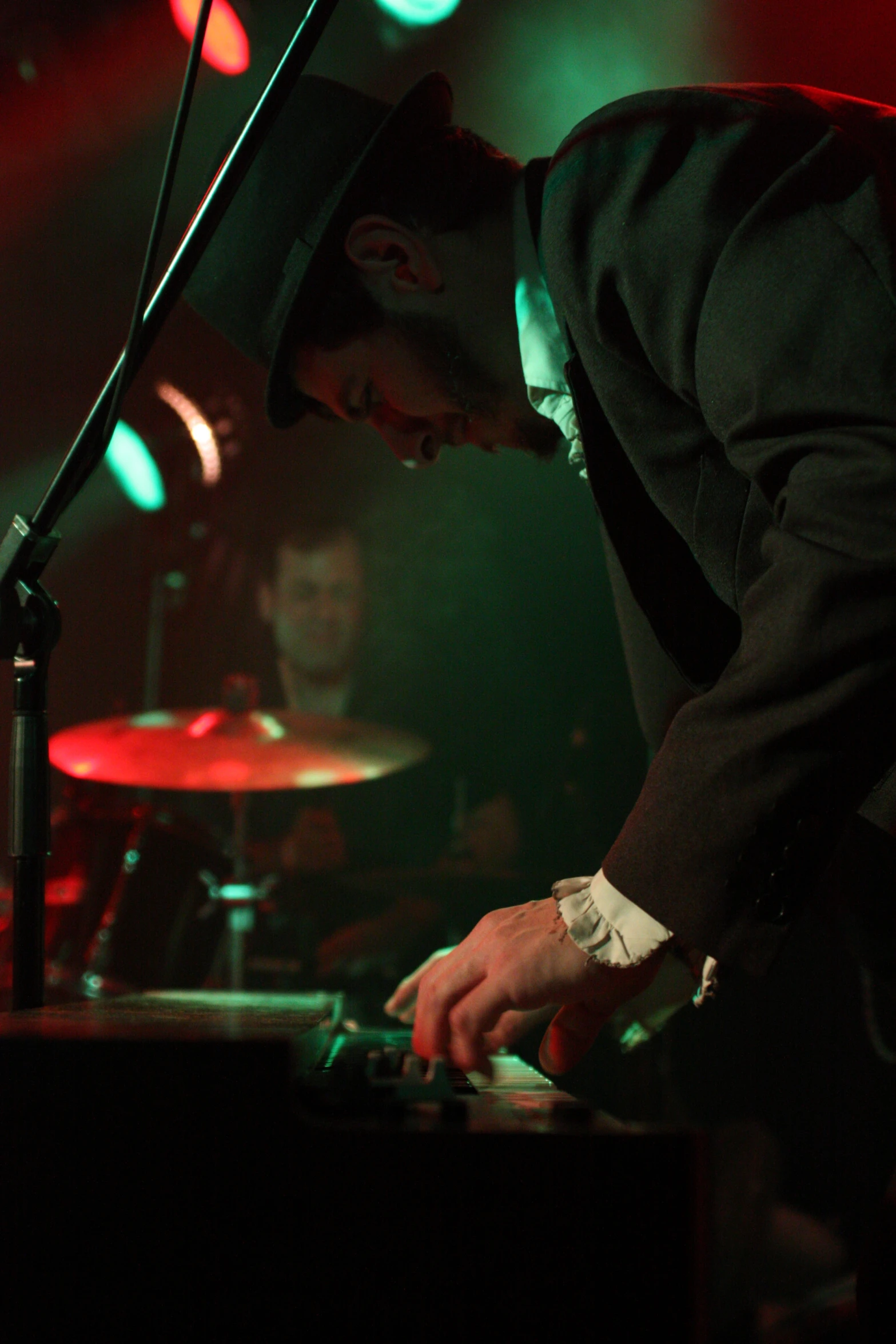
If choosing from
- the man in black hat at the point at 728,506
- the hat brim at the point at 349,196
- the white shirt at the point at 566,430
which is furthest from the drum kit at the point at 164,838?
the man in black hat at the point at 728,506

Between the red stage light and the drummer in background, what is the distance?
1.50 meters

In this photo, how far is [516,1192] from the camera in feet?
1.36

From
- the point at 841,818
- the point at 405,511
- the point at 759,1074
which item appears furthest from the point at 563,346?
the point at 405,511

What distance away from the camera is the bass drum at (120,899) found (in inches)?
95.2

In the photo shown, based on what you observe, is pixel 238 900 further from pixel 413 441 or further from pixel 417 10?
pixel 417 10

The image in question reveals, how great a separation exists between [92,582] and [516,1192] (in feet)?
11.4

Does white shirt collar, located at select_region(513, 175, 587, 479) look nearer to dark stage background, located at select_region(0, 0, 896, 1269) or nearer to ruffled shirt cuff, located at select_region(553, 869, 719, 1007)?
ruffled shirt cuff, located at select_region(553, 869, 719, 1007)

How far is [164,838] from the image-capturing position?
2.52 meters

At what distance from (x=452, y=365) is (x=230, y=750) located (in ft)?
5.04

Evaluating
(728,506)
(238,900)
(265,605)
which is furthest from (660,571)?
(265,605)

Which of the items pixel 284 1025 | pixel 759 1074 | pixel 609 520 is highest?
pixel 609 520

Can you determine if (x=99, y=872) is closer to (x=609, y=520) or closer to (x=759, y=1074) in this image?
(x=759, y=1074)

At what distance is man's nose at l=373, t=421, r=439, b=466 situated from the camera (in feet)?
4.01

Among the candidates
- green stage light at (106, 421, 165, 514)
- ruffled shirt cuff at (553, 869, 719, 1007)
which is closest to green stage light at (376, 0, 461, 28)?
green stage light at (106, 421, 165, 514)
